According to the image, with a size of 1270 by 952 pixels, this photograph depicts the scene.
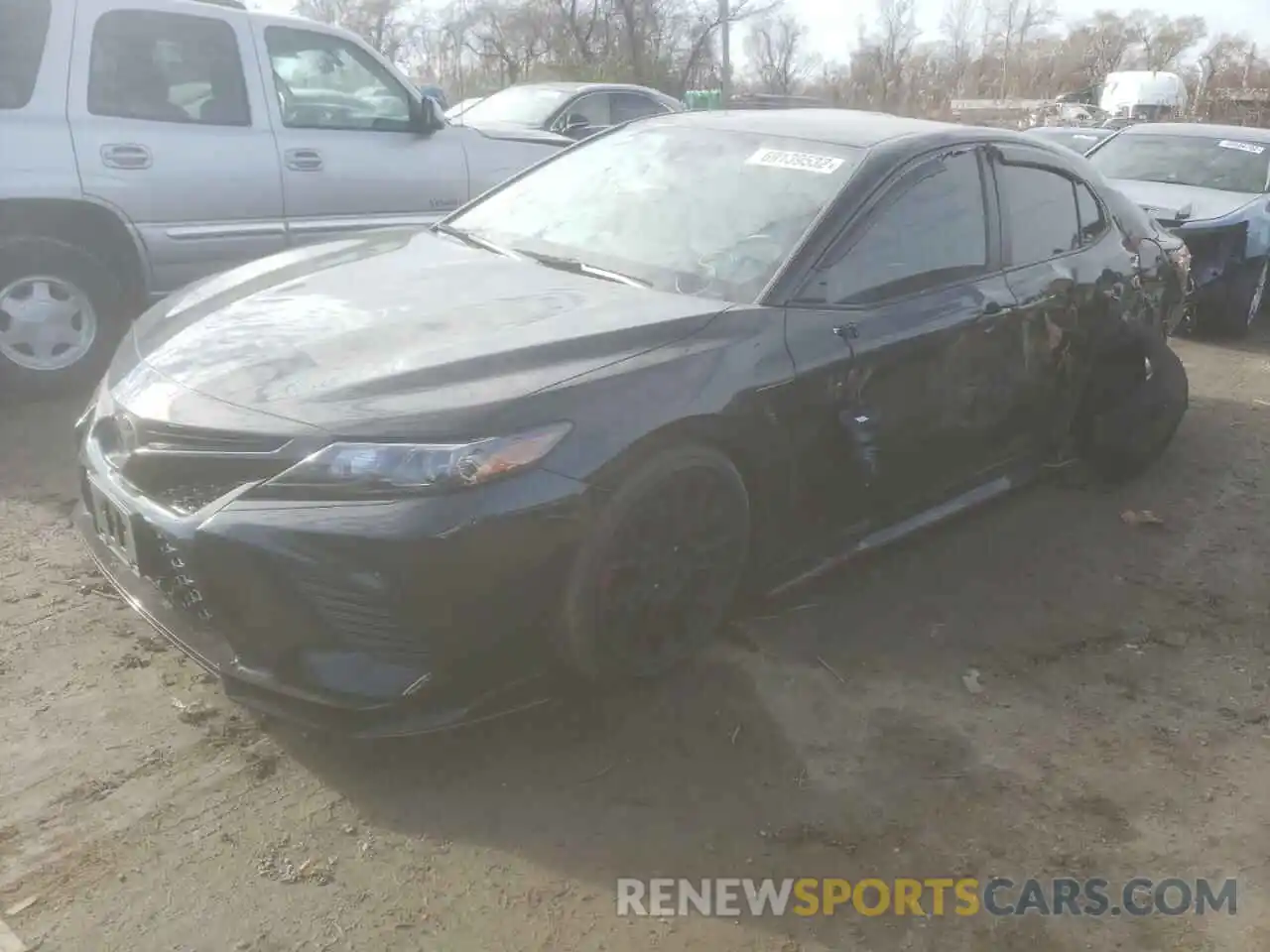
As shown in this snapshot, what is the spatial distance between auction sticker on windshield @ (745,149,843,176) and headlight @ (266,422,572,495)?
1.62 metres

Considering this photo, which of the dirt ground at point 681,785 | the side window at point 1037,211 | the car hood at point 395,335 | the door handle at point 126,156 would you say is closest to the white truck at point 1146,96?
the side window at point 1037,211

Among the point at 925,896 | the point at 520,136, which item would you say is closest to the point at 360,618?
the point at 925,896

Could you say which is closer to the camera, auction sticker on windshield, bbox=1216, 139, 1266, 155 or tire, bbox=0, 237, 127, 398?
tire, bbox=0, 237, 127, 398

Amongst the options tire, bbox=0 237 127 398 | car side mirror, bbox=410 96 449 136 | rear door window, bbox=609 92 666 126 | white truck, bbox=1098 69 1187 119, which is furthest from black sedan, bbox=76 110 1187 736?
white truck, bbox=1098 69 1187 119

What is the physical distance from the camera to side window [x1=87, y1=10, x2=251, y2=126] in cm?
532

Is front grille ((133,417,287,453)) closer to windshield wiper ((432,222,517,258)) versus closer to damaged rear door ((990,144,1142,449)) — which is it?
windshield wiper ((432,222,517,258))

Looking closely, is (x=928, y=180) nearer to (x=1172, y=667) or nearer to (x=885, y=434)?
(x=885, y=434)

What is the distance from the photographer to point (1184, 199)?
27.3 feet

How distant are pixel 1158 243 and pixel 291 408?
4.07 metres

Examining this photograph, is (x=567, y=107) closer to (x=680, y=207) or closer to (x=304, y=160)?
(x=304, y=160)

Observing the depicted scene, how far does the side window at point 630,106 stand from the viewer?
439 inches

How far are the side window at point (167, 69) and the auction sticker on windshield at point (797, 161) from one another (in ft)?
10.7

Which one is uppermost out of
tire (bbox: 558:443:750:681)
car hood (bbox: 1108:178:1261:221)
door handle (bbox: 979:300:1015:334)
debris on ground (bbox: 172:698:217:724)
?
door handle (bbox: 979:300:1015:334)

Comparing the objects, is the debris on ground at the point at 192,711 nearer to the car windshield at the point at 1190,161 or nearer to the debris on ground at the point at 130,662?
the debris on ground at the point at 130,662
